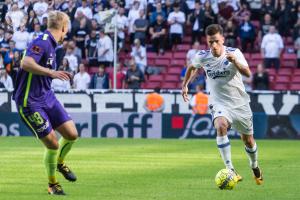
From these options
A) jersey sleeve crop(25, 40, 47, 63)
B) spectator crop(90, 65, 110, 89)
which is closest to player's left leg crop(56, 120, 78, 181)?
jersey sleeve crop(25, 40, 47, 63)

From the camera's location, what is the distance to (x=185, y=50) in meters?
33.0

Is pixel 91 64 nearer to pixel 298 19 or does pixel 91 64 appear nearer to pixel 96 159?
pixel 298 19

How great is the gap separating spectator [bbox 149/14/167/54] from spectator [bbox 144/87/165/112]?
5.34m

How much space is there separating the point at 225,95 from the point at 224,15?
18345mm

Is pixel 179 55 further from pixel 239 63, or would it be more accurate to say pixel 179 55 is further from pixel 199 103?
pixel 239 63

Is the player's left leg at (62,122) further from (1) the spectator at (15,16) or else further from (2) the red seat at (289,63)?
(2) the red seat at (289,63)

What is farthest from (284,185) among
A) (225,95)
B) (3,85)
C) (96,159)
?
(3,85)

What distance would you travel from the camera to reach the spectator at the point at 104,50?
101 feet

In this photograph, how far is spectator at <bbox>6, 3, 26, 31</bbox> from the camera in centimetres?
2629

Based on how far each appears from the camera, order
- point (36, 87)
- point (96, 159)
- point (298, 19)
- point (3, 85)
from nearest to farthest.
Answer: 1. point (36, 87)
2. point (96, 159)
3. point (3, 85)
4. point (298, 19)

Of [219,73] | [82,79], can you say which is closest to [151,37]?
[82,79]

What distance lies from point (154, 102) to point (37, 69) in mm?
15731

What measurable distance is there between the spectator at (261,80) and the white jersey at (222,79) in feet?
49.1

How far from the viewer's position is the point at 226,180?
1259 centimetres
